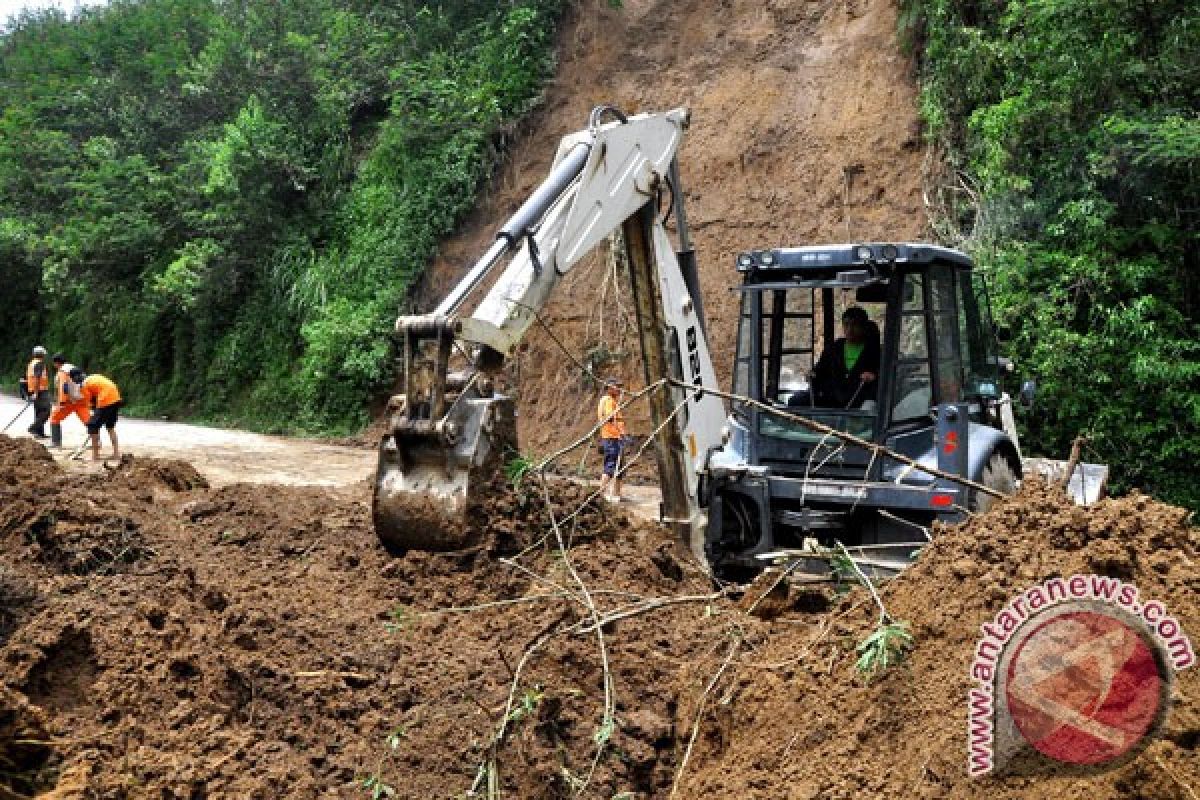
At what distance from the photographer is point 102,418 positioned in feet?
44.1

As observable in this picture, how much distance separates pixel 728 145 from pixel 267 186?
9.35 metres

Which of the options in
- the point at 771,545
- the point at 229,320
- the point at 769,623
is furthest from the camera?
the point at 229,320

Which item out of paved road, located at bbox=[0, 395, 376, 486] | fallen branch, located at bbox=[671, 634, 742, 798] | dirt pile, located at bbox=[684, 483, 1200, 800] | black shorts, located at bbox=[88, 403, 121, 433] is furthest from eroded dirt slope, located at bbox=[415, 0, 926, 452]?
dirt pile, located at bbox=[684, 483, 1200, 800]

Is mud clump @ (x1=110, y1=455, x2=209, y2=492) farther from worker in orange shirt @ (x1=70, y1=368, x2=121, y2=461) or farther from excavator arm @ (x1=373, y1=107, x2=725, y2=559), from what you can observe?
excavator arm @ (x1=373, y1=107, x2=725, y2=559)

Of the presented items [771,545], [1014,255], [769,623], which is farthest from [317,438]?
[769,623]

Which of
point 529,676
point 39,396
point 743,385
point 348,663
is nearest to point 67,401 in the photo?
point 39,396

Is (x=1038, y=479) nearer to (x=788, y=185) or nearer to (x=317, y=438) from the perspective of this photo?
(x=788, y=185)

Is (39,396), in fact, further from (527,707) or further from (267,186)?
(527,707)

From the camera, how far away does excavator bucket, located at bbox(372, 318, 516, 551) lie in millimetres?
5449

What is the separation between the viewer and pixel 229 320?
22.2 m

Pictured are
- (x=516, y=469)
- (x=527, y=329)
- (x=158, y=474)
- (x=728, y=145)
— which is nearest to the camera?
(x=516, y=469)

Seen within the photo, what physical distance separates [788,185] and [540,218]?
10.9m

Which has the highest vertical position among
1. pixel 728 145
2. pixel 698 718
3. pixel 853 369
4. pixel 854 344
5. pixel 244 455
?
pixel 728 145

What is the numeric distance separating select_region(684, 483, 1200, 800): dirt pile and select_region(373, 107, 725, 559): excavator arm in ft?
4.73
